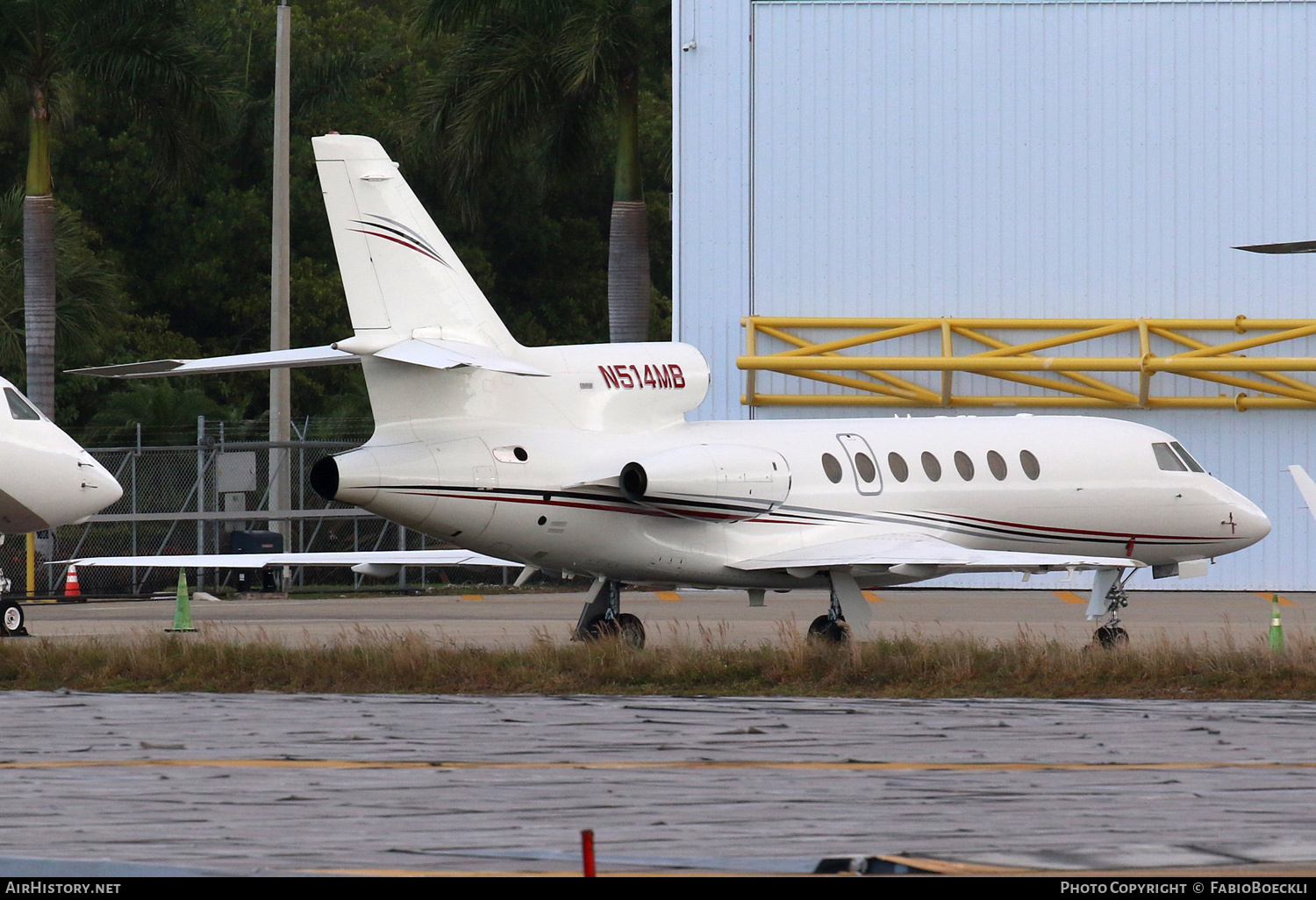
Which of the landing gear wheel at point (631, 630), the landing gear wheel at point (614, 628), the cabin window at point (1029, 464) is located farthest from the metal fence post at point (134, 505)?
the cabin window at point (1029, 464)

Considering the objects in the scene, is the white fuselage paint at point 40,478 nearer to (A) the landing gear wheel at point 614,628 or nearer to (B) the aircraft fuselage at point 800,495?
(B) the aircraft fuselage at point 800,495

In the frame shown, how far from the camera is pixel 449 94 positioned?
36.1 m

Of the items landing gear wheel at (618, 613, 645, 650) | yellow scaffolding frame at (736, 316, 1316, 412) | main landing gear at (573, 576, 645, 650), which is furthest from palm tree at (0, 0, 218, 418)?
landing gear wheel at (618, 613, 645, 650)

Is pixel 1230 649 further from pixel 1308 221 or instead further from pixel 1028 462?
pixel 1308 221

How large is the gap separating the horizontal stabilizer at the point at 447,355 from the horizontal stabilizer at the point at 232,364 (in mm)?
430

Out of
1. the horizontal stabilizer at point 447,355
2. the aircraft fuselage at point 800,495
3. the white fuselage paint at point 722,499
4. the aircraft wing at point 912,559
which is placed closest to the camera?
the horizontal stabilizer at point 447,355

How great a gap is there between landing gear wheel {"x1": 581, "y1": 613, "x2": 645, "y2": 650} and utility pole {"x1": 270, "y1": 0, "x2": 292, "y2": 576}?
13694mm

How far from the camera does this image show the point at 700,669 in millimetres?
→ 16406

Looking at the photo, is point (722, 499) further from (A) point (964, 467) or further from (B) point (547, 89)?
(B) point (547, 89)

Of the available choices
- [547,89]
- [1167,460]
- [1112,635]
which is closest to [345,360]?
[1112,635]

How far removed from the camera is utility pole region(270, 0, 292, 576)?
33438mm

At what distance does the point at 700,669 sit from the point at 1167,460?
9.37m

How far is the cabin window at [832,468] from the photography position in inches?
838
